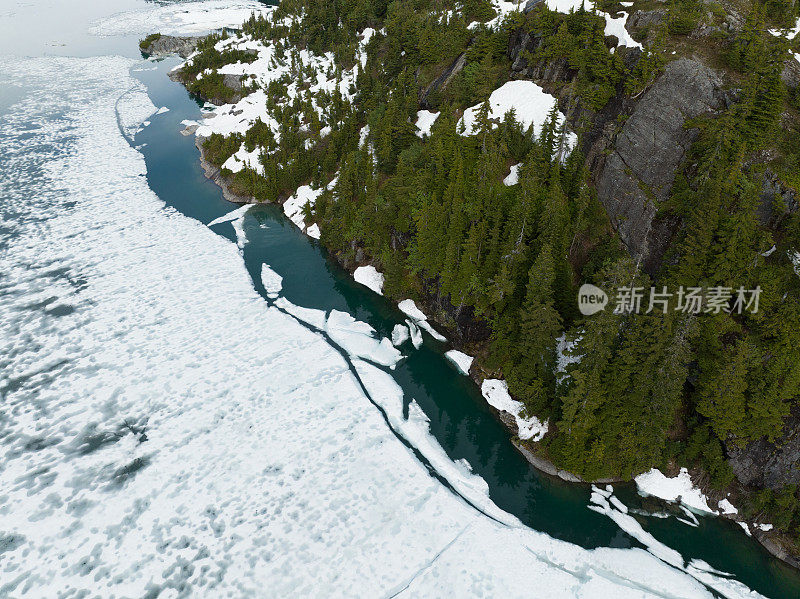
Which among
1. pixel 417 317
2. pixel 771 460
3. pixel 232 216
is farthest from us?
pixel 232 216

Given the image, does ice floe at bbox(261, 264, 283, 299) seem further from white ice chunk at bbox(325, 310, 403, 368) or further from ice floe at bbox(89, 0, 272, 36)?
ice floe at bbox(89, 0, 272, 36)

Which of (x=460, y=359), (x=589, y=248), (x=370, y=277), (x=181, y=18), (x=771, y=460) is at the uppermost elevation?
(x=181, y=18)

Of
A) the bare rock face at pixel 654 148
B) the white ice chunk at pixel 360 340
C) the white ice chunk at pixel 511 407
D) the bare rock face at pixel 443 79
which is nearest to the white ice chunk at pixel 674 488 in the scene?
→ the white ice chunk at pixel 511 407

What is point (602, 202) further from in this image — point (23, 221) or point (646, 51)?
point (23, 221)

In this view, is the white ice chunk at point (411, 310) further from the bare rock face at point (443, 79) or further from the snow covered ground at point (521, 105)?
the bare rock face at point (443, 79)

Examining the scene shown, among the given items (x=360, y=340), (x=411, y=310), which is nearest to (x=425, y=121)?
(x=411, y=310)

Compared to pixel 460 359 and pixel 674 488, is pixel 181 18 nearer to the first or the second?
pixel 460 359
